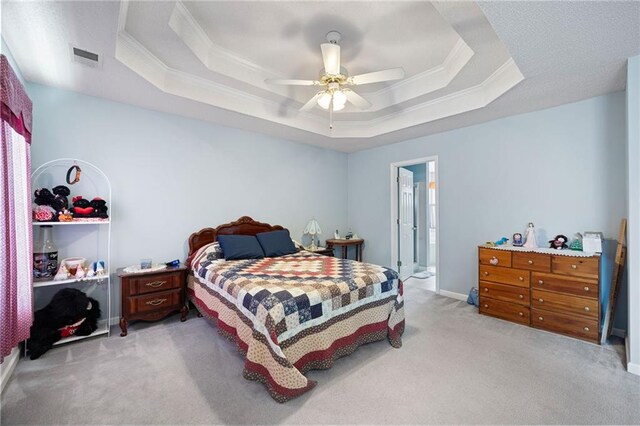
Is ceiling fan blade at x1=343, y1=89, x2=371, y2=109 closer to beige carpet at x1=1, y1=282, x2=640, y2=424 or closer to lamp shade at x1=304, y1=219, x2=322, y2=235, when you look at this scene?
lamp shade at x1=304, y1=219, x2=322, y2=235

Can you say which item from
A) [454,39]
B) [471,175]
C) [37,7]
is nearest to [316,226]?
[471,175]

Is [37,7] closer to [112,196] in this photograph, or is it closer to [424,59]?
[112,196]

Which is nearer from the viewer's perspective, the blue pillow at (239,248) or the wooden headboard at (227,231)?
the blue pillow at (239,248)

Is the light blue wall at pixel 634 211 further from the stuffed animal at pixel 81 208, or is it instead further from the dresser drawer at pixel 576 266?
the stuffed animal at pixel 81 208

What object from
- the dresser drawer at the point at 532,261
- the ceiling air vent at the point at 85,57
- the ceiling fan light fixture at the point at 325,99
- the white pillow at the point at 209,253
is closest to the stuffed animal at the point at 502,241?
the dresser drawer at the point at 532,261

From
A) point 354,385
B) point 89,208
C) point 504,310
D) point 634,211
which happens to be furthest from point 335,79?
point 504,310

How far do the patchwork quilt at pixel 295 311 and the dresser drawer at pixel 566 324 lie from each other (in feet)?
5.10

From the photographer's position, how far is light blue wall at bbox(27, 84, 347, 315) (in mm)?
2924

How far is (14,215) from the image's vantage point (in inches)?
76.8

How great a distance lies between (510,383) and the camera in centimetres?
207

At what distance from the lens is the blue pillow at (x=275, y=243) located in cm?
381

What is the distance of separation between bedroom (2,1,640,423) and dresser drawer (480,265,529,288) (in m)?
0.50

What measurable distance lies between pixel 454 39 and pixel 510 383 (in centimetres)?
299

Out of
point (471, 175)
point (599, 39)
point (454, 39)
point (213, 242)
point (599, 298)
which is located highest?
point (454, 39)
